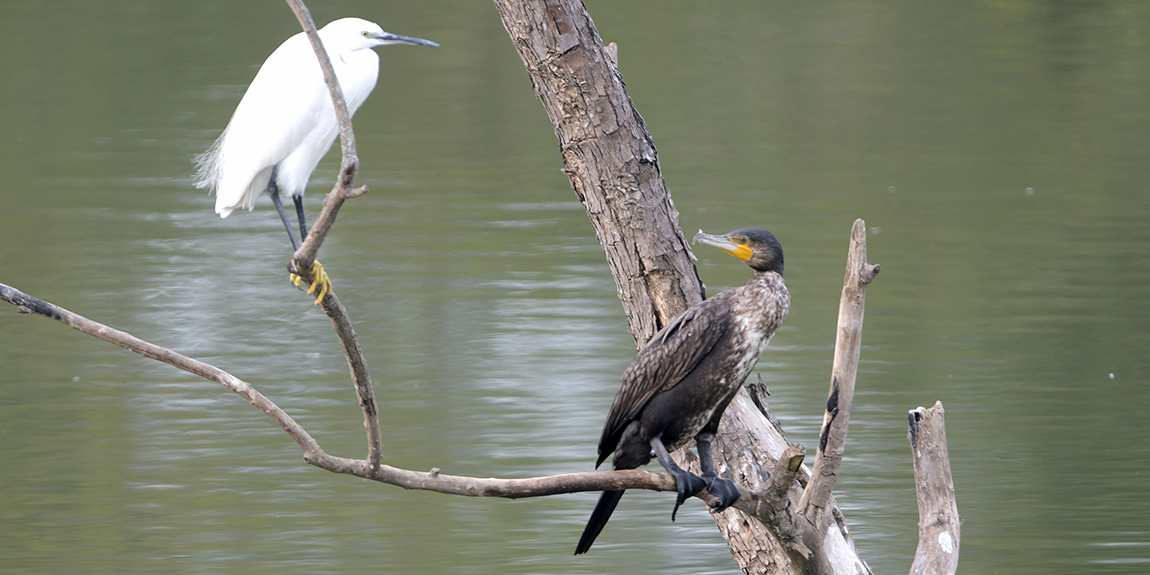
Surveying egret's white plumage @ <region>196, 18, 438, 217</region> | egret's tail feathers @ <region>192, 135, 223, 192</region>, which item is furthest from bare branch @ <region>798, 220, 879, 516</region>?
egret's tail feathers @ <region>192, 135, 223, 192</region>

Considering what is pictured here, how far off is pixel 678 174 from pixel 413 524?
4126 millimetres

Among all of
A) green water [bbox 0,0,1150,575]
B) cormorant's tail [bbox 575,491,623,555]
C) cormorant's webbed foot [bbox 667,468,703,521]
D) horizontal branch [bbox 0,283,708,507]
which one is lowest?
green water [bbox 0,0,1150,575]

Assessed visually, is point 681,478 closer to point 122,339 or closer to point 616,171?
point 616,171

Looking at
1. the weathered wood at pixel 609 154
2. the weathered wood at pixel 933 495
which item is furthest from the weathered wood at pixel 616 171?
the weathered wood at pixel 933 495

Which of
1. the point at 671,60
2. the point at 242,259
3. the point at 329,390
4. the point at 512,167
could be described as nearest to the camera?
the point at 329,390

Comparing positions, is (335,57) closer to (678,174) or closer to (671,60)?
(678,174)

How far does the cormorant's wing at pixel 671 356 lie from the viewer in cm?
254

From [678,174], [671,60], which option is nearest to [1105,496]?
[678,174]

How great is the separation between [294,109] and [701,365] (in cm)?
187

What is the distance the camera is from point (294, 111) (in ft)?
13.0

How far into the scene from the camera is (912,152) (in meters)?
9.01

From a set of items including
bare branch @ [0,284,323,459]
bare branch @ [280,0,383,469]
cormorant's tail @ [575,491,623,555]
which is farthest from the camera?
cormorant's tail @ [575,491,623,555]

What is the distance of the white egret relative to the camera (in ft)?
12.6

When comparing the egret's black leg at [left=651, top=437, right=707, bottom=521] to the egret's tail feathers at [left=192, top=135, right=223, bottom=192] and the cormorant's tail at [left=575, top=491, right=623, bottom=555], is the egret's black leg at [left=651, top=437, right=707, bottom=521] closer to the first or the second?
the cormorant's tail at [left=575, top=491, right=623, bottom=555]
